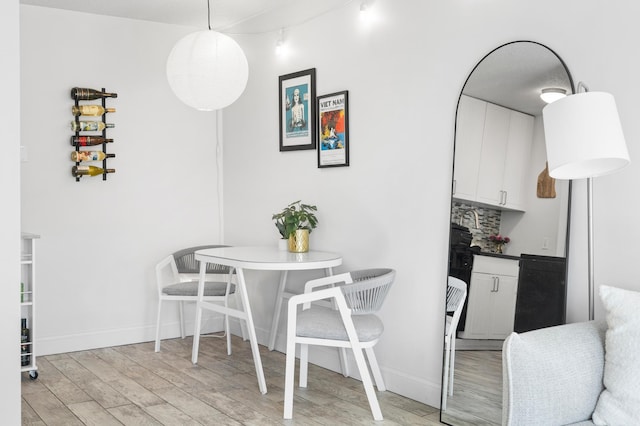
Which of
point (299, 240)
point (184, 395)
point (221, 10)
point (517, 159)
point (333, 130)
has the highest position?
point (221, 10)

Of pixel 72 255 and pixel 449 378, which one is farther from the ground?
pixel 72 255

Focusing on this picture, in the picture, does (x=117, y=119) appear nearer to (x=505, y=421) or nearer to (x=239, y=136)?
(x=239, y=136)

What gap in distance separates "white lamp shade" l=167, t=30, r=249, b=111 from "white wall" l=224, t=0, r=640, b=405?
2.89 feet

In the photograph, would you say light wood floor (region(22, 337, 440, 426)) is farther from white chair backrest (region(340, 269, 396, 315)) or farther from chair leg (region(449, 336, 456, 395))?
white chair backrest (region(340, 269, 396, 315))

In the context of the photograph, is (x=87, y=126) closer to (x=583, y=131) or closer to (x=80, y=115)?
(x=80, y=115)

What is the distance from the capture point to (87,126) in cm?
434

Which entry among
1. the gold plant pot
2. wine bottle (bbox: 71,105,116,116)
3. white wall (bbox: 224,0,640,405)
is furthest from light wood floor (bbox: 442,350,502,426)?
wine bottle (bbox: 71,105,116,116)

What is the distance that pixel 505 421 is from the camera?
1979 mm

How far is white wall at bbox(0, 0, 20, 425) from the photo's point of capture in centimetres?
236

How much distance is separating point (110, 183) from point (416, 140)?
2391 millimetres

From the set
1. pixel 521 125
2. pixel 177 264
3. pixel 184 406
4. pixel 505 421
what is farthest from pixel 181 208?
pixel 505 421

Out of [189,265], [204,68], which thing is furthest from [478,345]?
[189,265]

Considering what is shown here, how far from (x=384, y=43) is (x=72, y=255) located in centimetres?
263

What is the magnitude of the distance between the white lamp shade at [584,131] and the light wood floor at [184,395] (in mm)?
1576
